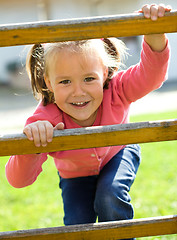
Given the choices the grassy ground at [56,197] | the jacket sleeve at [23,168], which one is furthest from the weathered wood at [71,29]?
the grassy ground at [56,197]

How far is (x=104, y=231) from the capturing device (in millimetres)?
1688

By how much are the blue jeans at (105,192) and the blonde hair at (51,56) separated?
39 centimetres

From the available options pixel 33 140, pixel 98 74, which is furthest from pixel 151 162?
pixel 33 140

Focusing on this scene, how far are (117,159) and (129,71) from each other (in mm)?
427

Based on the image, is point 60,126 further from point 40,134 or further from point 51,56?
point 51,56

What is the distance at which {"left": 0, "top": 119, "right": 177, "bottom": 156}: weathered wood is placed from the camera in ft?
4.94

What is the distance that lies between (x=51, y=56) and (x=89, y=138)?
0.61 m

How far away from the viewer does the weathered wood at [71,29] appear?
141 centimetres

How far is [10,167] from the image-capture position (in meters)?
1.87

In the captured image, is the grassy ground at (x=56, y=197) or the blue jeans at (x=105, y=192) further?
the grassy ground at (x=56, y=197)

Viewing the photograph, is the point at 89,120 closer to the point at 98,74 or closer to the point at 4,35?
the point at 98,74

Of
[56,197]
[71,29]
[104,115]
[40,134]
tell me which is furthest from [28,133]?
[56,197]

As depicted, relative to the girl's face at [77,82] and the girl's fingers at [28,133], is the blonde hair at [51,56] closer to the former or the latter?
the girl's face at [77,82]

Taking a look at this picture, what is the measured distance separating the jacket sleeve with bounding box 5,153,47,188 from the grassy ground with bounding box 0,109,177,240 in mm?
1285
